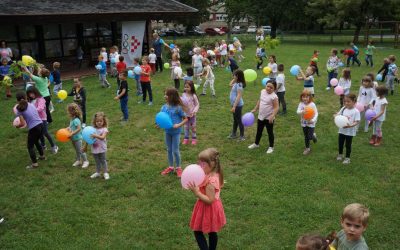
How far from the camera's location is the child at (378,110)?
7852 mm

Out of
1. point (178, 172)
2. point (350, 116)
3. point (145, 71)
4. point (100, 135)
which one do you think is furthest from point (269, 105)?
point (145, 71)

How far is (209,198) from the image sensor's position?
3.86m

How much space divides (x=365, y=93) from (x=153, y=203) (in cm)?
554

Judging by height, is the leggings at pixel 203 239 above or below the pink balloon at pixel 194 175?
below

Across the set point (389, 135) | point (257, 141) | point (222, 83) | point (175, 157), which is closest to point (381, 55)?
point (222, 83)

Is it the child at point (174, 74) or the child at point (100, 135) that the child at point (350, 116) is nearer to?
the child at point (100, 135)

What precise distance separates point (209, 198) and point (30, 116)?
480 centimetres

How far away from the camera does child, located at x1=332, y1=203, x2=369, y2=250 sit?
306 centimetres

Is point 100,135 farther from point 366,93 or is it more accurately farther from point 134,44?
point 134,44

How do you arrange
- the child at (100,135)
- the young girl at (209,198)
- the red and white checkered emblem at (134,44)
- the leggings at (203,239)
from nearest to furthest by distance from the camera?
the young girl at (209,198)
the leggings at (203,239)
the child at (100,135)
the red and white checkered emblem at (134,44)

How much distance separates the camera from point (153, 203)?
6000 millimetres

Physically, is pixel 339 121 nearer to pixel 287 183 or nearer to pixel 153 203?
pixel 287 183

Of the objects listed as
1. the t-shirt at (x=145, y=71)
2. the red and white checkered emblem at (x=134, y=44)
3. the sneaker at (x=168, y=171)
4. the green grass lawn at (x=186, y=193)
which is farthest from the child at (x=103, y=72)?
the sneaker at (x=168, y=171)

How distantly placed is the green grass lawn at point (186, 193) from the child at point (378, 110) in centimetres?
22
